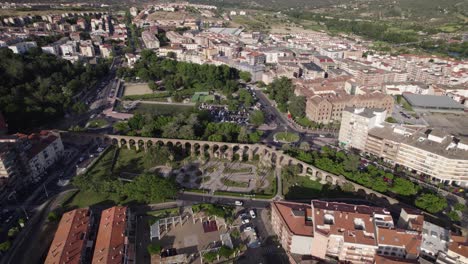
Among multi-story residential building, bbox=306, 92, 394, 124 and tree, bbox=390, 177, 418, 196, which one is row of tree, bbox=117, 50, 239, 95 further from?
tree, bbox=390, 177, 418, 196

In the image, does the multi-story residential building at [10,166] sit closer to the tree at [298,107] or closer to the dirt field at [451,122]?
the tree at [298,107]

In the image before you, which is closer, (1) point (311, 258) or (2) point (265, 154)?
(1) point (311, 258)

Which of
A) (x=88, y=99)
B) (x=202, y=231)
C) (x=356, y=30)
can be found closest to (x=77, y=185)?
(x=202, y=231)

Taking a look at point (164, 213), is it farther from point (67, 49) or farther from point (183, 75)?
point (67, 49)

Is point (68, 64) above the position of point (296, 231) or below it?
above

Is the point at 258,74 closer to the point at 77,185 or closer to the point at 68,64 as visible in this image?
the point at 68,64

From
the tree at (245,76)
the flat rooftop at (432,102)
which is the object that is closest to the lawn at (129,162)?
the tree at (245,76)
